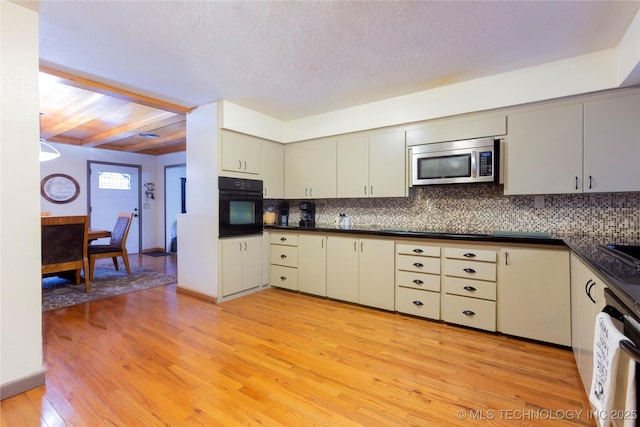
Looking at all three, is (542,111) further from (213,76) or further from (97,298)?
(97,298)

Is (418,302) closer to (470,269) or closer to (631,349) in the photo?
(470,269)

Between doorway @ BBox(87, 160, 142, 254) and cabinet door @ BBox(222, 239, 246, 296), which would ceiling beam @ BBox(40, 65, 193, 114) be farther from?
doorway @ BBox(87, 160, 142, 254)

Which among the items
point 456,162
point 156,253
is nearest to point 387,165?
point 456,162

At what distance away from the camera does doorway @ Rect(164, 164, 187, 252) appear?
23.2 ft

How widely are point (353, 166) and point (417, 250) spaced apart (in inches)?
51.6

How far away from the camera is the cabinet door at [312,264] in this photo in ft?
11.9

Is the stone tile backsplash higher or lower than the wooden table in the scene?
higher

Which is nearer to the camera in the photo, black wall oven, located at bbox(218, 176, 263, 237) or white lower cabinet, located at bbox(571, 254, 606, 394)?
white lower cabinet, located at bbox(571, 254, 606, 394)

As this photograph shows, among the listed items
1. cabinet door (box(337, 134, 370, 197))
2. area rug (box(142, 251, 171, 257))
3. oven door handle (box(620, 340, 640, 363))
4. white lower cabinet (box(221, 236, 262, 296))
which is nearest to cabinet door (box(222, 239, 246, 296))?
white lower cabinet (box(221, 236, 262, 296))

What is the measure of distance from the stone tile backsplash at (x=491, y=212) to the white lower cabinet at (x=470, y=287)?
1.86ft

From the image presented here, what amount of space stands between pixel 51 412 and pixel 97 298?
2334mm

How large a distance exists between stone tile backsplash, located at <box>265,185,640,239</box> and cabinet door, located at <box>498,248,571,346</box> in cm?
61

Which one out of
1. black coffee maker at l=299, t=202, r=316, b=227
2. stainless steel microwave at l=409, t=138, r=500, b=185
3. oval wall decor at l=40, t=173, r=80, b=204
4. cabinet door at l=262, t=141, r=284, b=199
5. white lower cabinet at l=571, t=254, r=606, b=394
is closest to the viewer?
white lower cabinet at l=571, t=254, r=606, b=394

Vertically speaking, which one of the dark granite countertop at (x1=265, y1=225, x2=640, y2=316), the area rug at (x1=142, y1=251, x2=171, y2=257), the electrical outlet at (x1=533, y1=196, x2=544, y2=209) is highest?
the electrical outlet at (x1=533, y1=196, x2=544, y2=209)
